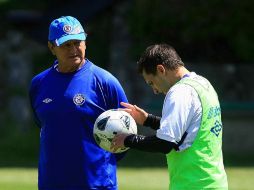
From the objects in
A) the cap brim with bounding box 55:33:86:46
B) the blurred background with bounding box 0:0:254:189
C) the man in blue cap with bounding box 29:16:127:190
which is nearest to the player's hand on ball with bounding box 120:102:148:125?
the man in blue cap with bounding box 29:16:127:190

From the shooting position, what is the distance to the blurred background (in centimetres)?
2377

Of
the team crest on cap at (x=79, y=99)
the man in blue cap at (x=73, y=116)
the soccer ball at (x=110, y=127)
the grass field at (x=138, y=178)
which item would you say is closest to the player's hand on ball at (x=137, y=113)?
the man in blue cap at (x=73, y=116)

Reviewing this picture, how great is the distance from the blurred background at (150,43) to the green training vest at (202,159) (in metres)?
16.2

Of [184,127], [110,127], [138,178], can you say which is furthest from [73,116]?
[138,178]

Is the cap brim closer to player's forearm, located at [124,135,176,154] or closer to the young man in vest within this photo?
the young man in vest

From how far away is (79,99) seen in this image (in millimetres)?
7117

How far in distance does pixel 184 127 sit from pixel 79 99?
117cm

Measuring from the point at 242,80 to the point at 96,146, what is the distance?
18.2m

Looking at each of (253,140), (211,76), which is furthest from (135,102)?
(253,140)

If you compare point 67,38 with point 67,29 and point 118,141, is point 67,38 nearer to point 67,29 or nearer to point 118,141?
point 67,29

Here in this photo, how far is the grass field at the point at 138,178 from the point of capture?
15.0 m

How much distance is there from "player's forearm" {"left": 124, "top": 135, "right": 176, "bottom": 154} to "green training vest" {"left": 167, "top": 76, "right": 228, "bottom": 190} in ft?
0.48

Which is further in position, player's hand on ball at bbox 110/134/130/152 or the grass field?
the grass field

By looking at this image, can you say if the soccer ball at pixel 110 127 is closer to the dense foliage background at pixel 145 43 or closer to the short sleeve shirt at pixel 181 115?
the short sleeve shirt at pixel 181 115
